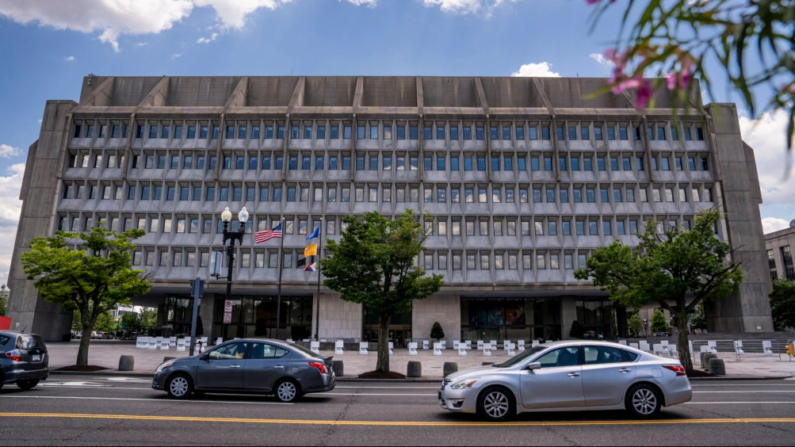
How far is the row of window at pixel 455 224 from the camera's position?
4256cm

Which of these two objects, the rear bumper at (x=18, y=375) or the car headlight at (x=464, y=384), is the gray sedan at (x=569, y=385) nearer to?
the car headlight at (x=464, y=384)

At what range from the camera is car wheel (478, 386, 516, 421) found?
333 inches

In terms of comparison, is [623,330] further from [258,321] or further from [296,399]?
[296,399]

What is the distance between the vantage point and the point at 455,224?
43.4m

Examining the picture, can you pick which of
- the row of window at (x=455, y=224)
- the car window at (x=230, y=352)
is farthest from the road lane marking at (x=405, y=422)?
the row of window at (x=455, y=224)

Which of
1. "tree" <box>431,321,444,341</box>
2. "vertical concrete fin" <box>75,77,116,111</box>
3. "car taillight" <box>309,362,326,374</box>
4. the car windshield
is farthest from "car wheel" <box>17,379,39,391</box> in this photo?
"vertical concrete fin" <box>75,77,116,111</box>

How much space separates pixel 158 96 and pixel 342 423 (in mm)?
48464

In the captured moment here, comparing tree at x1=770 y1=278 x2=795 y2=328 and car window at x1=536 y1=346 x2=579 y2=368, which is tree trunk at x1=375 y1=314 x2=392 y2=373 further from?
tree at x1=770 y1=278 x2=795 y2=328

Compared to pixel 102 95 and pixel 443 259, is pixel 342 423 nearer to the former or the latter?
pixel 443 259

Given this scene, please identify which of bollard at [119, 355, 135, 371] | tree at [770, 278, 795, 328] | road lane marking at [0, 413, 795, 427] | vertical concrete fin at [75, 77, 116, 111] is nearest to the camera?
road lane marking at [0, 413, 795, 427]

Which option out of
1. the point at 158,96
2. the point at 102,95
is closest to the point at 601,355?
the point at 158,96

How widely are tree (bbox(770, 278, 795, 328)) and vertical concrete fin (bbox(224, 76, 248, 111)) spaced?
60.3m

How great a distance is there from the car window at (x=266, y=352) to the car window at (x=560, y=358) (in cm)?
591

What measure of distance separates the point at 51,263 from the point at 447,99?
39.2m
